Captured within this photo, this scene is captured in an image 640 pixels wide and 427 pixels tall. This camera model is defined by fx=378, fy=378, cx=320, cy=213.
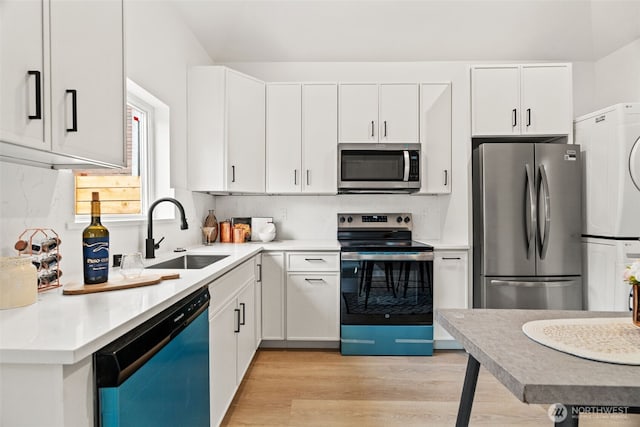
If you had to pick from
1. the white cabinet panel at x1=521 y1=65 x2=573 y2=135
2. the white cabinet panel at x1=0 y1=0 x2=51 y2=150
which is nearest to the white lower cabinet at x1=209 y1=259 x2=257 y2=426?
the white cabinet panel at x1=0 y1=0 x2=51 y2=150

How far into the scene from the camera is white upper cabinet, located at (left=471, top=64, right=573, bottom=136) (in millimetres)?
3291

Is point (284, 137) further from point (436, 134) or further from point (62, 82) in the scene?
point (62, 82)

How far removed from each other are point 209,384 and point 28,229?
0.97m

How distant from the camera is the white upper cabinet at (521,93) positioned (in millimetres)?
3291

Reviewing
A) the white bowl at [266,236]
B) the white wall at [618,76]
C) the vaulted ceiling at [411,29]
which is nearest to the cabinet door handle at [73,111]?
the vaulted ceiling at [411,29]

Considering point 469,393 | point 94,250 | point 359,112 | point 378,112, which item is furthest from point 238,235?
point 469,393

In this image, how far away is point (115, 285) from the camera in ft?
4.57

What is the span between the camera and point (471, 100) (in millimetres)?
3303

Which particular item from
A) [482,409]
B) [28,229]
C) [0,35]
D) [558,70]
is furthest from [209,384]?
[558,70]

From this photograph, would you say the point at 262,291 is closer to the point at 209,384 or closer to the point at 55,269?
the point at 209,384

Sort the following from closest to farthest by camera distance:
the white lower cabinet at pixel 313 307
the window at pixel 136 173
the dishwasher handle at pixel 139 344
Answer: the dishwasher handle at pixel 139 344 < the window at pixel 136 173 < the white lower cabinet at pixel 313 307

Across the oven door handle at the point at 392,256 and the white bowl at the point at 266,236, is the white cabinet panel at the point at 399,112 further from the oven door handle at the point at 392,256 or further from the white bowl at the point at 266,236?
the white bowl at the point at 266,236

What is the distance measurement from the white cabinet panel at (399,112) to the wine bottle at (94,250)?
2585 millimetres

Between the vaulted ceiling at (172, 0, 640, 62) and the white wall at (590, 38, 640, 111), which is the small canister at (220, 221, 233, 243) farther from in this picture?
the white wall at (590, 38, 640, 111)
